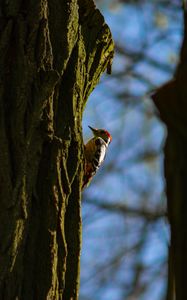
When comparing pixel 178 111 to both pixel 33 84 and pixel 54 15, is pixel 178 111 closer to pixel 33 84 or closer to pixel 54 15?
pixel 33 84

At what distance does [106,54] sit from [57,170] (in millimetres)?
914

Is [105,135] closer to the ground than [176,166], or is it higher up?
higher up

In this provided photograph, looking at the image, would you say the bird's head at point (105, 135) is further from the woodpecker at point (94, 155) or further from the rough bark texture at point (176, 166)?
the rough bark texture at point (176, 166)

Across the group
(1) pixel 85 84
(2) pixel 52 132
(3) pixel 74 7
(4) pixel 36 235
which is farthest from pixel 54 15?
(4) pixel 36 235

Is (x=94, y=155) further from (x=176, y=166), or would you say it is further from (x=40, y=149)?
(x=176, y=166)

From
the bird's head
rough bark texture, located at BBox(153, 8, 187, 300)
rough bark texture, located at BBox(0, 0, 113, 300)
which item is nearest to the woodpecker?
the bird's head

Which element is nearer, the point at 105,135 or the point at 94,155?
the point at 94,155

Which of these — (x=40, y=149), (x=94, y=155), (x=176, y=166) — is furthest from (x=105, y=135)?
(x=176, y=166)

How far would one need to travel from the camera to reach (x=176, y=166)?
7.09 ft

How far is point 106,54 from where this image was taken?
3365mm

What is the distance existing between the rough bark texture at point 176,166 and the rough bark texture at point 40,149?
0.56 meters

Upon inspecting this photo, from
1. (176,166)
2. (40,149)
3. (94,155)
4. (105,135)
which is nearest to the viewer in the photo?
(176,166)

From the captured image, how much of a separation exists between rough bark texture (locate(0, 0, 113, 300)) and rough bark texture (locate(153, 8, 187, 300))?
56 cm

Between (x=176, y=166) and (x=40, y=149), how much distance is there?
630 mm
